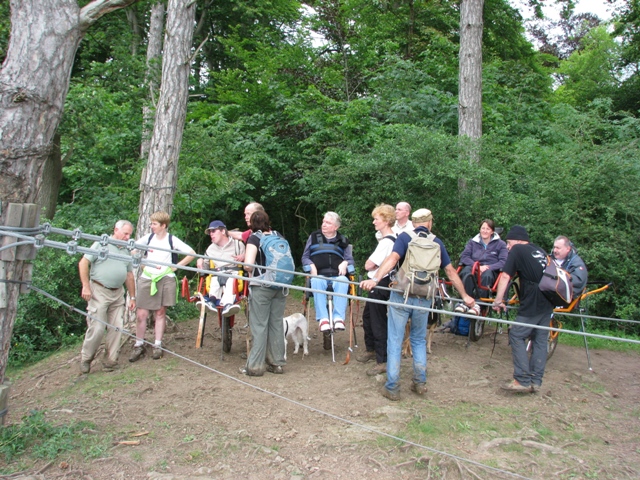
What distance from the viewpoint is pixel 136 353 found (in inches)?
252

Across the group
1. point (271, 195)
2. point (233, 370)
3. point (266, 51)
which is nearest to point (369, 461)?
point (233, 370)

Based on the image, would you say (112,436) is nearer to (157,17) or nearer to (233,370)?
(233,370)

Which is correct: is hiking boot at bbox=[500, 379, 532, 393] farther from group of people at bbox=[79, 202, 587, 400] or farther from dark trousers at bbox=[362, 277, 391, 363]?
dark trousers at bbox=[362, 277, 391, 363]

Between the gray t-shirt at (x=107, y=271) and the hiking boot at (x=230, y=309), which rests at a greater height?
the gray t-shirt at (x=107, y=271)

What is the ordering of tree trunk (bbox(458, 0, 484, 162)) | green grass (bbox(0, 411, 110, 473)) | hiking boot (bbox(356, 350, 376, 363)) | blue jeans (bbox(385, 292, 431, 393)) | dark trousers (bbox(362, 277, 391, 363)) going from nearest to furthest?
green grass (bbox(0, 411, 110, 473)) → blue jeans (bbox(385, 292, 431, 393)) → dark trousers (bbox(362, 277, 391, 363)) → hiking boot (bbox(356, 350, 376, 363)) → tree trunk (bbox(458, 0, 484, 162))

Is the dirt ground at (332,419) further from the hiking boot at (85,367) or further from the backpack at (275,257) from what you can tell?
the backpack at (275,257)

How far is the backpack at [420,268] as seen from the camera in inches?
206

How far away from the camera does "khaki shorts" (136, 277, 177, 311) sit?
6508 millimetres

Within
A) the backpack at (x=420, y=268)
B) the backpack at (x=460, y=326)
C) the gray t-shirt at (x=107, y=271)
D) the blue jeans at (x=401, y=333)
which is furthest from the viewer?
the backpack at (x=460, y=326)

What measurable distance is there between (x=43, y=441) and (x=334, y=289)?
344 centimetres

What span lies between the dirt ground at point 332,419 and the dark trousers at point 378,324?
0.90 feet

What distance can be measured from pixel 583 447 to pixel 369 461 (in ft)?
6.10

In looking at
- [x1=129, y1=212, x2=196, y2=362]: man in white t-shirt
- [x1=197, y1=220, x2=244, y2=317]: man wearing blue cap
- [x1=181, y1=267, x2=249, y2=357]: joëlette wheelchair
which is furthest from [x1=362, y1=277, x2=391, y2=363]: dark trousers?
[x1=129, y1=212, x2=196, y2=362]: man in white t-shirt

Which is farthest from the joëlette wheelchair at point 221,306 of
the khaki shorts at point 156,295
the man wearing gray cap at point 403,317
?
the man wearing gray cap at point 403,317
